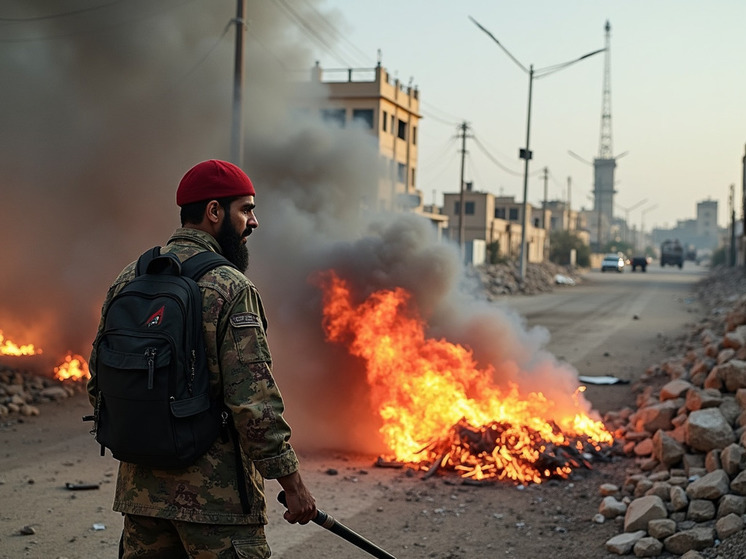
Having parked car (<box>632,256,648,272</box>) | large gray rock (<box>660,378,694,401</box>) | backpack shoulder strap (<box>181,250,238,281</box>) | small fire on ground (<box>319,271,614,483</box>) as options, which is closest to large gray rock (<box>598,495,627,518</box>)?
small fire on ground (<box>319,271,614,483</box>)

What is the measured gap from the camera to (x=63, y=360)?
34.7ft

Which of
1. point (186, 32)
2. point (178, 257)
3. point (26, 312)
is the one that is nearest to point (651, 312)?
point (186, 32)

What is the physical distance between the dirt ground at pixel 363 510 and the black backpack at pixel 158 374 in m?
2.65

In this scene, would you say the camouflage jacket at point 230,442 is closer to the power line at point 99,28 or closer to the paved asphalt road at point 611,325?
the paved asphalt road at point 611,325

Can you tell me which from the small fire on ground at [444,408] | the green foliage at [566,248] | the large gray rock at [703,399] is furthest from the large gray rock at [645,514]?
the green foliage at [566,248]

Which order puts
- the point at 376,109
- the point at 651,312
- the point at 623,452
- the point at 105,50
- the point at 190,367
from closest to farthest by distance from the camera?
the point at 190,367, the point at 623,452, the point at 105,50, the point at 651,312, the point at 376,109

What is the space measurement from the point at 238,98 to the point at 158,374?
9308 millimetres

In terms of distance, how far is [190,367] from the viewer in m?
2.46

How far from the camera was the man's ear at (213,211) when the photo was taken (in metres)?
2.72

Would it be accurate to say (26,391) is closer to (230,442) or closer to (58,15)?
(58,15)

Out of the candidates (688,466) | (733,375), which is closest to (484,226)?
(733,375)

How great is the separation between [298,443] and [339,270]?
171cm

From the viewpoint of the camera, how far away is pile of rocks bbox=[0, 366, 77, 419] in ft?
28.7

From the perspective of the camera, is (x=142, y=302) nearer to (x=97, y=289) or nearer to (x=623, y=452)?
(x=623, y=452)
